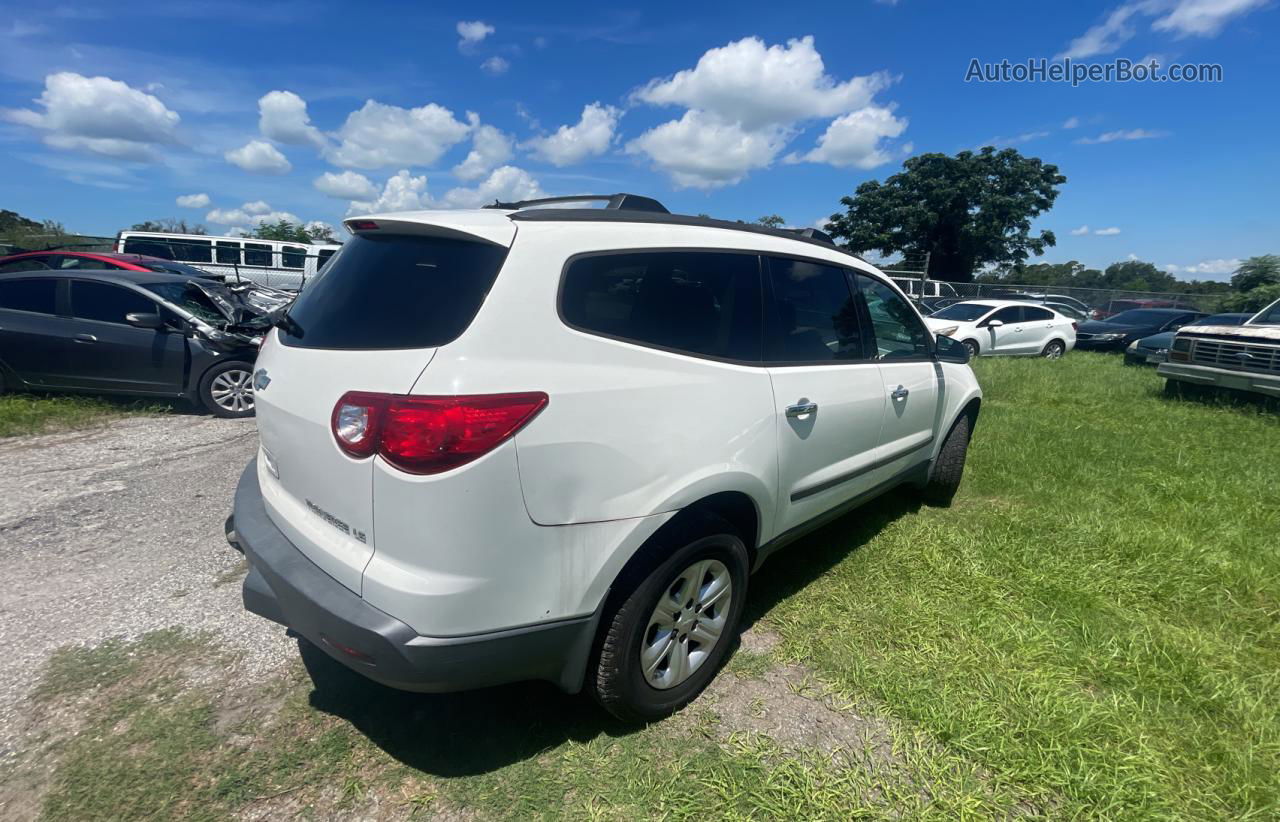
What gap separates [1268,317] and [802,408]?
961 cm

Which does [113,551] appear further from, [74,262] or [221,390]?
[74,262]

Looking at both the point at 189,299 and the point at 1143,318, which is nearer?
the point at 189,299

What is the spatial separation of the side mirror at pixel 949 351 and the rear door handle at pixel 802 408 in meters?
1.80

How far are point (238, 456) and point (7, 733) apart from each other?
3385 mm

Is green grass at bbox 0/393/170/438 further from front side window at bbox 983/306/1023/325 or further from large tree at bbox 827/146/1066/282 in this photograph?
large tree at bbox 827/146/1066/282

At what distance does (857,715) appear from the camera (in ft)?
7.84

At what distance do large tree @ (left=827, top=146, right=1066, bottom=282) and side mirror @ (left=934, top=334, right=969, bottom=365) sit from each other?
43.4m

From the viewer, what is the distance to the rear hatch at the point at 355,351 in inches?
71.0

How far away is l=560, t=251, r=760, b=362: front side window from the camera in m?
2.03

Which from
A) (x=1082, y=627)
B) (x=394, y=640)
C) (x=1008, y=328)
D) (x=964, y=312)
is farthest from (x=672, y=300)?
(x=964, y=312)

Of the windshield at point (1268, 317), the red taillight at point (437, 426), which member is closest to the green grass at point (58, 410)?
the red taillight at point (437, 426)

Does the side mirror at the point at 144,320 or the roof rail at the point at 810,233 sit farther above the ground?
the roof rail at the point at 810,233

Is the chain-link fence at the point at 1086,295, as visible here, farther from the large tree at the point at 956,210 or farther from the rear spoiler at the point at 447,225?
the rear spoiler at the point at 447,225

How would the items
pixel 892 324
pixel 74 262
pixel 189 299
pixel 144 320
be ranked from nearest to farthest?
pixel 892 324 → pixel 144 320 → pixel 189 299 → pixel 74 262
